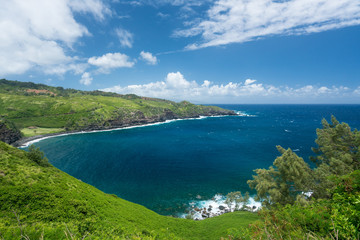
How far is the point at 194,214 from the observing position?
4481 centimetres

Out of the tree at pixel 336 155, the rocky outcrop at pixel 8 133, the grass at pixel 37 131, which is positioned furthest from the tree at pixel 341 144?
the grass at pixel 37 131

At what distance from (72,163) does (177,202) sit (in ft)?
207

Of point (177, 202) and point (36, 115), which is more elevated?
point (36, 115)

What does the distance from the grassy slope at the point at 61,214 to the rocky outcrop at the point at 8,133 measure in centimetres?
12343

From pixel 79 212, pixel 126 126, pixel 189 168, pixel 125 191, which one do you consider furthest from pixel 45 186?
pixel 126 126

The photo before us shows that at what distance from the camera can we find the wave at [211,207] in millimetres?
44719

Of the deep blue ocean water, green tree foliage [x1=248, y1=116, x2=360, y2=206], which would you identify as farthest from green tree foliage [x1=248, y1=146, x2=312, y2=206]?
the deep blue ocean water

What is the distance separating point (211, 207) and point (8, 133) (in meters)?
156

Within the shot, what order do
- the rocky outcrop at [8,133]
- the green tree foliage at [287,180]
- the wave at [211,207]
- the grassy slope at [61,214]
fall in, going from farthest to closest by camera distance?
the rocky outcrop at [8,133] < the wave at [211,207] < the green tree foliage at [287,180] < the grassy slope at [61,214]

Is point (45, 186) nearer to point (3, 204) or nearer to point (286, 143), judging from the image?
point (3, 204)

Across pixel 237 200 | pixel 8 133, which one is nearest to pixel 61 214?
pixel 237 200

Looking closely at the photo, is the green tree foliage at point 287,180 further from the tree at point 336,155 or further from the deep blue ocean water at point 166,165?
the deep blue ocean water at point 166,165

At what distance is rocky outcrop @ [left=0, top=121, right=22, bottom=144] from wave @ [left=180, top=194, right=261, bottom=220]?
481ft

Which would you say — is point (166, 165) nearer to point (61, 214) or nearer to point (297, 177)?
point (297, 177)
